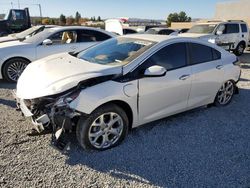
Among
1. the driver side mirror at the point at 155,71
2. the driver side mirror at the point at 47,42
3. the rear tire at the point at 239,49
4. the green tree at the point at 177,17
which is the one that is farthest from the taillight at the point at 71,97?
the green tree at the point at 177,17

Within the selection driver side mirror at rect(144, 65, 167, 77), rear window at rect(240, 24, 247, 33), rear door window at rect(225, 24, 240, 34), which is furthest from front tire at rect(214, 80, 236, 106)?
rear window at rect(240, 24, 247, 33)

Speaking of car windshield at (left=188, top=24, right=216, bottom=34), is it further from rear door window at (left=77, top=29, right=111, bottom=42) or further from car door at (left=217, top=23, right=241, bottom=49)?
rear door window at (left=77, top=29, right=111, bottom=42)

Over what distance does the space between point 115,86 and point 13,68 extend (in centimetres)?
447

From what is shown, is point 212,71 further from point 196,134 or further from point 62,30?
point 62,30

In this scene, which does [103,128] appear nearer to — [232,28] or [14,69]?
[14,69]

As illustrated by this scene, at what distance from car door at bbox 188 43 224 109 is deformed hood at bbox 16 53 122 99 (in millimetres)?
1520

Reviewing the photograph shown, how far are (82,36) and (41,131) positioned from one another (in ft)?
15.9

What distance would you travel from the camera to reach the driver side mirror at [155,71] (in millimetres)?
3574

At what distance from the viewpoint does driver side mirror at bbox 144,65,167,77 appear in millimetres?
3574

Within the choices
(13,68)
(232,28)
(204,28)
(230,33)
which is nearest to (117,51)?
(13,68)

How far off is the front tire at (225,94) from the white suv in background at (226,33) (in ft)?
20.5

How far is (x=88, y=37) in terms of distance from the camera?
7762 mm

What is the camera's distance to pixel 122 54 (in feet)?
13.1

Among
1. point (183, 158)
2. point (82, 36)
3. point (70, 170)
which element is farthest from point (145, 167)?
point (82, 36)
